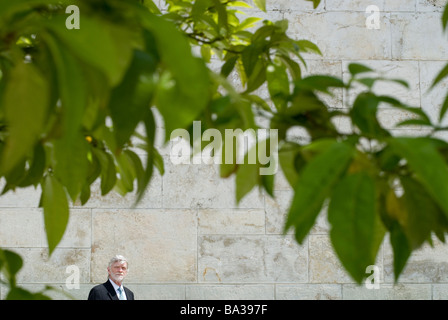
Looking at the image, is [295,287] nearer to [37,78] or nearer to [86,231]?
[86,231]

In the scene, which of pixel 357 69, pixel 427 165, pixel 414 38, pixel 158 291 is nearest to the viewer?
pixel 427 165

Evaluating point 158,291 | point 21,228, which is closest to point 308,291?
point 158,291

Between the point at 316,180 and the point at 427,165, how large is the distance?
41 mm

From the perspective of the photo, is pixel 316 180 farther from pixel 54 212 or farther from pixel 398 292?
pixel 398 292

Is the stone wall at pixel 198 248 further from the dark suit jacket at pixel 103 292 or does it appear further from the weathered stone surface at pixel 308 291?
the dark suit jacket at pixel 103 292

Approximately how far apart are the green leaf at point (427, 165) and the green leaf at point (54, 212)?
24 centimetres

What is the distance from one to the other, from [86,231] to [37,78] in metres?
3.48

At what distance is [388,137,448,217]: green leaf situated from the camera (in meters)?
0.23

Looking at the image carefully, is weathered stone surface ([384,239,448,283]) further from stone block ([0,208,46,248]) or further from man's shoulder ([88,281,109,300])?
stone block ([0,208,46,248])

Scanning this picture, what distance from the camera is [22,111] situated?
0.82 feet

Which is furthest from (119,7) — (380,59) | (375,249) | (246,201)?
(380,59)

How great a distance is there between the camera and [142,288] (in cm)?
367
